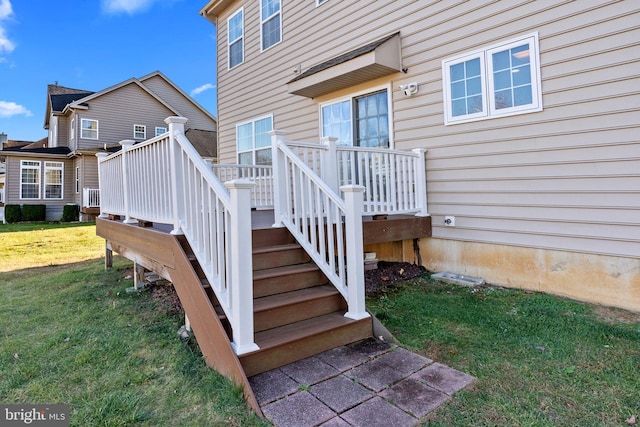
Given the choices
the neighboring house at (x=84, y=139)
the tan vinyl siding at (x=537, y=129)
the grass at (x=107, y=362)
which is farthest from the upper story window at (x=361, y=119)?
the neighboring house at (x=84, y=139)

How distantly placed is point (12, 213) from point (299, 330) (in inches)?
754

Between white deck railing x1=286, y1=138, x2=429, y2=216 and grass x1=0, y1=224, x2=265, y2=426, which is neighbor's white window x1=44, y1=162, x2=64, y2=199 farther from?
white deck railing x1=286, y1=138, x2=429, y2=216

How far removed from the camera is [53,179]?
1770 cm

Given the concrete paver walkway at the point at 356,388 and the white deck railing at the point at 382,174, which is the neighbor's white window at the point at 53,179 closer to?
the white deck railing at the point at 382,174

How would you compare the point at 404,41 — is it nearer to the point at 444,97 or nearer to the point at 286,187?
the point at 444,97

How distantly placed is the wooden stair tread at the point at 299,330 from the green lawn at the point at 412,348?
0.37 metres

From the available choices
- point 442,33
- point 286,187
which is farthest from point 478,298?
point 442,33

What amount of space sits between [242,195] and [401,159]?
336 cm

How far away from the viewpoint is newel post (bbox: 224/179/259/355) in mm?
2223

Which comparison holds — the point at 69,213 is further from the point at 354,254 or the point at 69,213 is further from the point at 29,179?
the point at 354,254

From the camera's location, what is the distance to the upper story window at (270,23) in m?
7.66

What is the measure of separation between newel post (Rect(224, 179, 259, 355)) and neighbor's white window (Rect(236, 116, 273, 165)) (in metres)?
5.72

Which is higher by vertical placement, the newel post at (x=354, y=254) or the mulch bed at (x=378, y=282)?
the newel post at (x=354, y=254)

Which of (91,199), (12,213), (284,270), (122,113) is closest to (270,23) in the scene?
(284,270)
